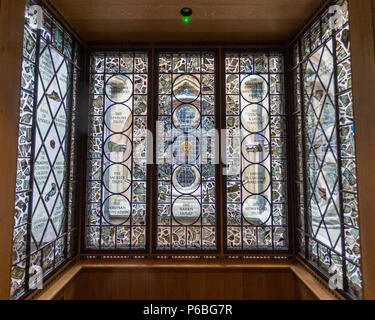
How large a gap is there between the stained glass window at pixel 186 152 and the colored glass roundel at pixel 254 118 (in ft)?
0.92

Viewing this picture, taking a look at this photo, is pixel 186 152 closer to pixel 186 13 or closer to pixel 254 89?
pixel 254 89

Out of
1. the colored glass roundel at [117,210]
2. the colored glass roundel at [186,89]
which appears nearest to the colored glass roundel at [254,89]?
the colored glass roundel at [186,89]

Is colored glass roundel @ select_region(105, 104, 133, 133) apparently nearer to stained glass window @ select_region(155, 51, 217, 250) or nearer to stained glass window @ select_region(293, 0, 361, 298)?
stained glass window @ select_region(155, 51, 217, 250)

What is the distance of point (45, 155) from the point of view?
1.51 m

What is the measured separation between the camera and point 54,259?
1625 millimetres

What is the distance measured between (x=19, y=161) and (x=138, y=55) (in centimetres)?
134

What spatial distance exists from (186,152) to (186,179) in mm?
241

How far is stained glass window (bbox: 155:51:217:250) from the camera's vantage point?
1.93 meters

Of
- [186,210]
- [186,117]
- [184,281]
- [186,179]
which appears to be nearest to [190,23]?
[186,117]

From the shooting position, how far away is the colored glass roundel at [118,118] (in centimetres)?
197

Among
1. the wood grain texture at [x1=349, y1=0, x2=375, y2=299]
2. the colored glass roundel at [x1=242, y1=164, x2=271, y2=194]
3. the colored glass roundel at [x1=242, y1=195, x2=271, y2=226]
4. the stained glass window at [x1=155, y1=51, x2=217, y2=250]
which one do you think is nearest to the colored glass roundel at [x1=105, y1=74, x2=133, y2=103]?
the stained glass window at [x1=155, y1=51, x2=217, y2=250]

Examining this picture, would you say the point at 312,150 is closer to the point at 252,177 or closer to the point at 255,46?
the point at 252,177

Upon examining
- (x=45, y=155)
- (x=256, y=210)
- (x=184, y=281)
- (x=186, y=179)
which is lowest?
(x=184, y=281)
